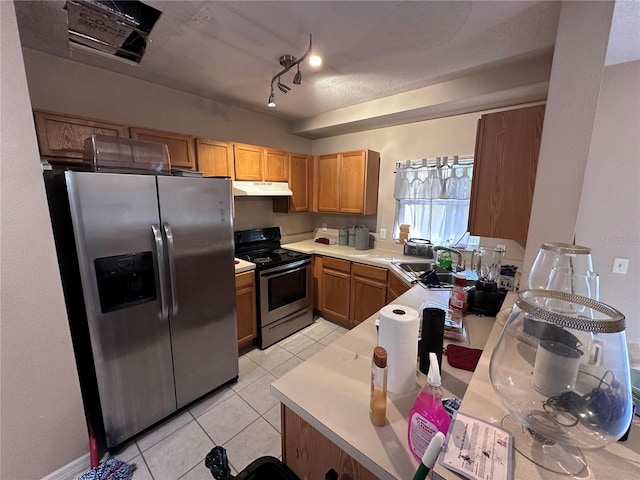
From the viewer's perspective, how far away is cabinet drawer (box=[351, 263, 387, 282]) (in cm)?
270

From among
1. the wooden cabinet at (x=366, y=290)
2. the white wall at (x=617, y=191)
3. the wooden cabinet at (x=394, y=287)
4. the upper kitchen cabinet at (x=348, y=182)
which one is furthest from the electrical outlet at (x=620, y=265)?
the upper kitchen cabinet at (x=348, y=182)

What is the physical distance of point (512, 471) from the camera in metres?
0.54

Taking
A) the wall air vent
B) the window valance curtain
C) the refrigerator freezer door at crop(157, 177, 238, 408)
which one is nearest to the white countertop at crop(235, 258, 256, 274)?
the refrigerator freezer door at crop(157, 177, 238, 408)

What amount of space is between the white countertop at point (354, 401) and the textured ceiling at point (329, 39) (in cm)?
176

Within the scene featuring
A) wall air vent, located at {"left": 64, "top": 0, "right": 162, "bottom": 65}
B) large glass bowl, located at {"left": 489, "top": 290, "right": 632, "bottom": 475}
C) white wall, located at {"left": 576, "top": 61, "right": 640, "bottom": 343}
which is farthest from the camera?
white wall, located at {"left": 576, "top": 61, "right": 640, "bottom": 343}

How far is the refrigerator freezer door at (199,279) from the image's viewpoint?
173cm

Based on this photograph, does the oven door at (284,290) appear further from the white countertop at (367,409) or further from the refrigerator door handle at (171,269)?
the white countertop at (367,409)

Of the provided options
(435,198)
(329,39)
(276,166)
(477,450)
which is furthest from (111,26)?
(435,198)

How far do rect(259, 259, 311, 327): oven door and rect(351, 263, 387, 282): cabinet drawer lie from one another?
59cm

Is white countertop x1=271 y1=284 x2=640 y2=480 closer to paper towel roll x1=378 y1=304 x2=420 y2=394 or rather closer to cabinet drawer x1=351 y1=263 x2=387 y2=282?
paper towel roll x1=378 y1=304 x2=420 y2=394

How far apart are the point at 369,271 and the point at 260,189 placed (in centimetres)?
150

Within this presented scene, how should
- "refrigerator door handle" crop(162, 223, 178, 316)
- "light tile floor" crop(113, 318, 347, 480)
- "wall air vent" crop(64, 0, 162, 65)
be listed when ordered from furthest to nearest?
1. "refrigerator door handle" crop(162, 223, 178, 316)
2. "light tile floor" crop(113, 318, 347, 480)
3. "wall air vent" crop(64, 0, 162, 65)

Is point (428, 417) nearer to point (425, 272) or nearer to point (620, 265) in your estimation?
point (425, 272)

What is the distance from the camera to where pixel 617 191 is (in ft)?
6.84
